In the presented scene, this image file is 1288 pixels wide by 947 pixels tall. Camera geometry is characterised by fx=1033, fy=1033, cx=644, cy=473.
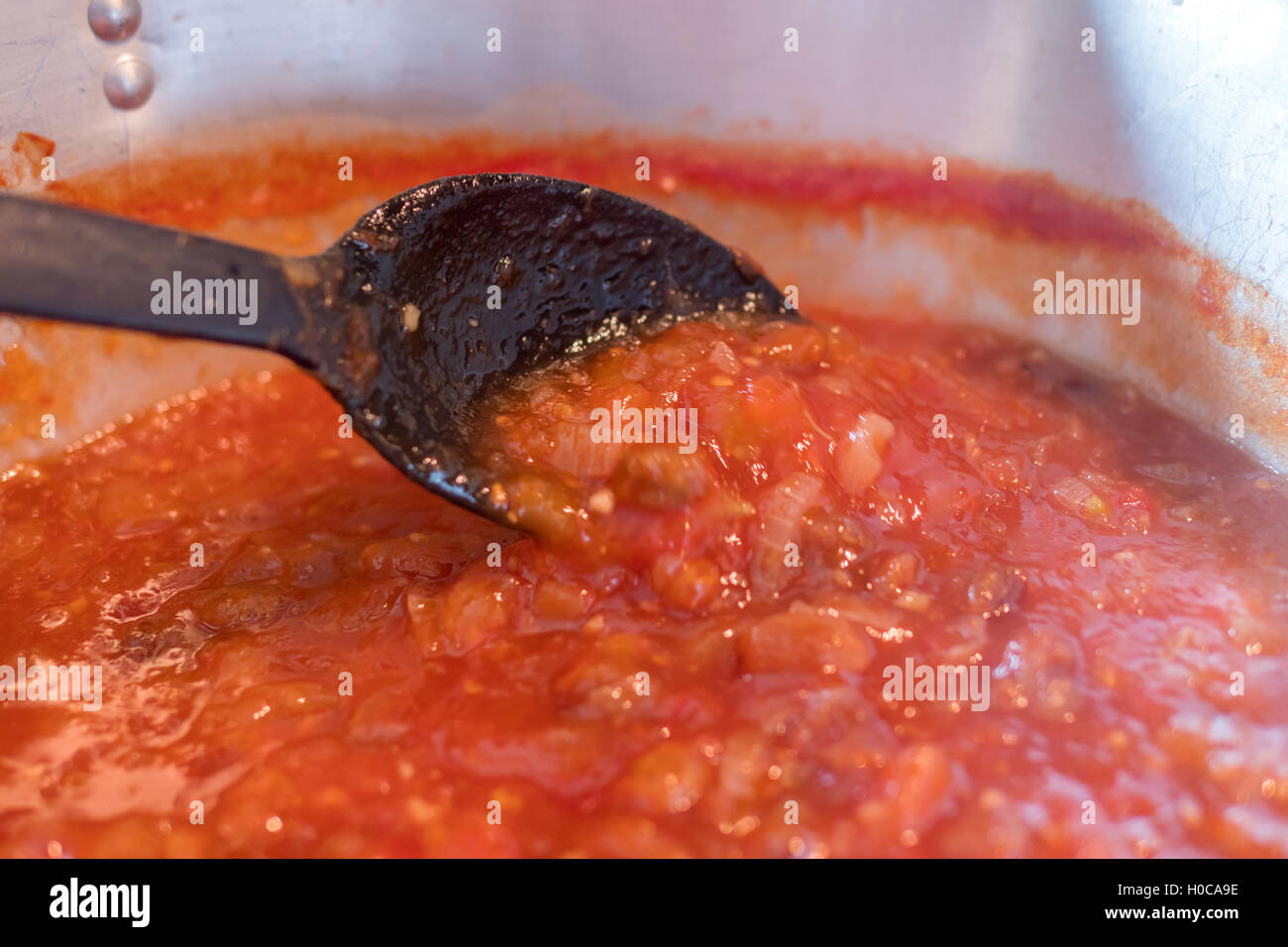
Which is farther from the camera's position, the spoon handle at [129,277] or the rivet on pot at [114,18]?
the rivet on pot at [114,18]

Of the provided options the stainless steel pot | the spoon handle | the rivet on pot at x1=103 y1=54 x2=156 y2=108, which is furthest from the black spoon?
the rivet on pot at x1=103 y1=54 x2=156 y2=108

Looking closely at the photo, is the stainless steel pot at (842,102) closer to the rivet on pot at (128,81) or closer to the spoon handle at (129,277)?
the rivet on pot at (128,81)

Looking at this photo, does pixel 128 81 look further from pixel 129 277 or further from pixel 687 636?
pixel 687 636

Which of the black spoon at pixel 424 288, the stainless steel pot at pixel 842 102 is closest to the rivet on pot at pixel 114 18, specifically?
the stainless steel pot at pixel 842 102

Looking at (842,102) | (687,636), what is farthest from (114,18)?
(687,636)

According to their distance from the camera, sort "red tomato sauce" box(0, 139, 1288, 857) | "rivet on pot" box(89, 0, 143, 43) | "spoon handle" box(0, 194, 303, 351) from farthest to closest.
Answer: "rivet on pot" box(89, 0, 143, 43)
"red tomato sauce" box(0, 139, 1288, 857)
"spoon handle" box(0, 194, 303, 351)

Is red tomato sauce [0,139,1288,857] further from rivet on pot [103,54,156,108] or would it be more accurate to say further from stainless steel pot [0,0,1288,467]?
rivet on pot [103,54,156,108]

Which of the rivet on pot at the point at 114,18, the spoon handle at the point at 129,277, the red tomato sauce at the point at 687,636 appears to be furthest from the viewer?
the rivet on pot at the point at 114,18
